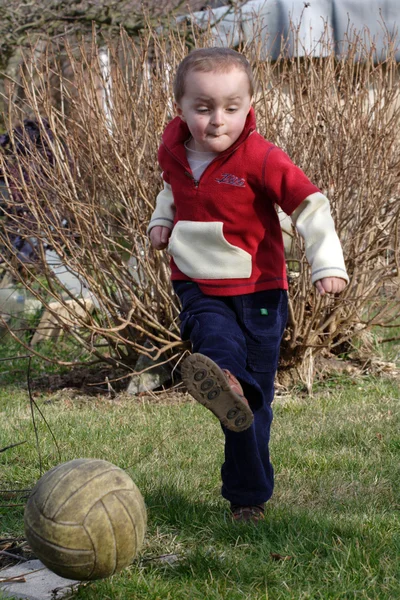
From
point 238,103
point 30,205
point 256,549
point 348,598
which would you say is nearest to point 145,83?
point 30,205

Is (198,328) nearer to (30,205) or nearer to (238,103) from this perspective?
(238,103)

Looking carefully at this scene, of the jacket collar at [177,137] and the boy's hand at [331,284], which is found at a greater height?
the jacket collar at [177,137]

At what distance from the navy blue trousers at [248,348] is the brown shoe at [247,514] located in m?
0.03

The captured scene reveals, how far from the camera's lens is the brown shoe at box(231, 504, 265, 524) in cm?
338

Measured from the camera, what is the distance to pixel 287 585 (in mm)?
2807

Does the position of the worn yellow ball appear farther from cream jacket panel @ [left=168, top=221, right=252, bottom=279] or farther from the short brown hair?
the short brown hair

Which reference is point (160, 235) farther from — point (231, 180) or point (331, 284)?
point (331, 284)

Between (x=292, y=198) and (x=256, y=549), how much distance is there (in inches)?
52.5

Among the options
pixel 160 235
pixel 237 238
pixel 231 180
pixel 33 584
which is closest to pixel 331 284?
pixel 237 238

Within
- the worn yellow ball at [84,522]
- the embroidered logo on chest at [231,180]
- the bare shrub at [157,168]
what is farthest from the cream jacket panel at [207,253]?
the bare shrub at [157,168]

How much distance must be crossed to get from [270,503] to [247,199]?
4.53 feet

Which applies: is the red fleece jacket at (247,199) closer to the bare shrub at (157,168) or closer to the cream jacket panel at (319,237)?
the cream jacket panel at (319,237)

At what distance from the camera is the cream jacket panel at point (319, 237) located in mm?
3070

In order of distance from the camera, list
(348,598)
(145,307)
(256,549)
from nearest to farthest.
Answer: (348,598) < (256,549) < (145,307)
